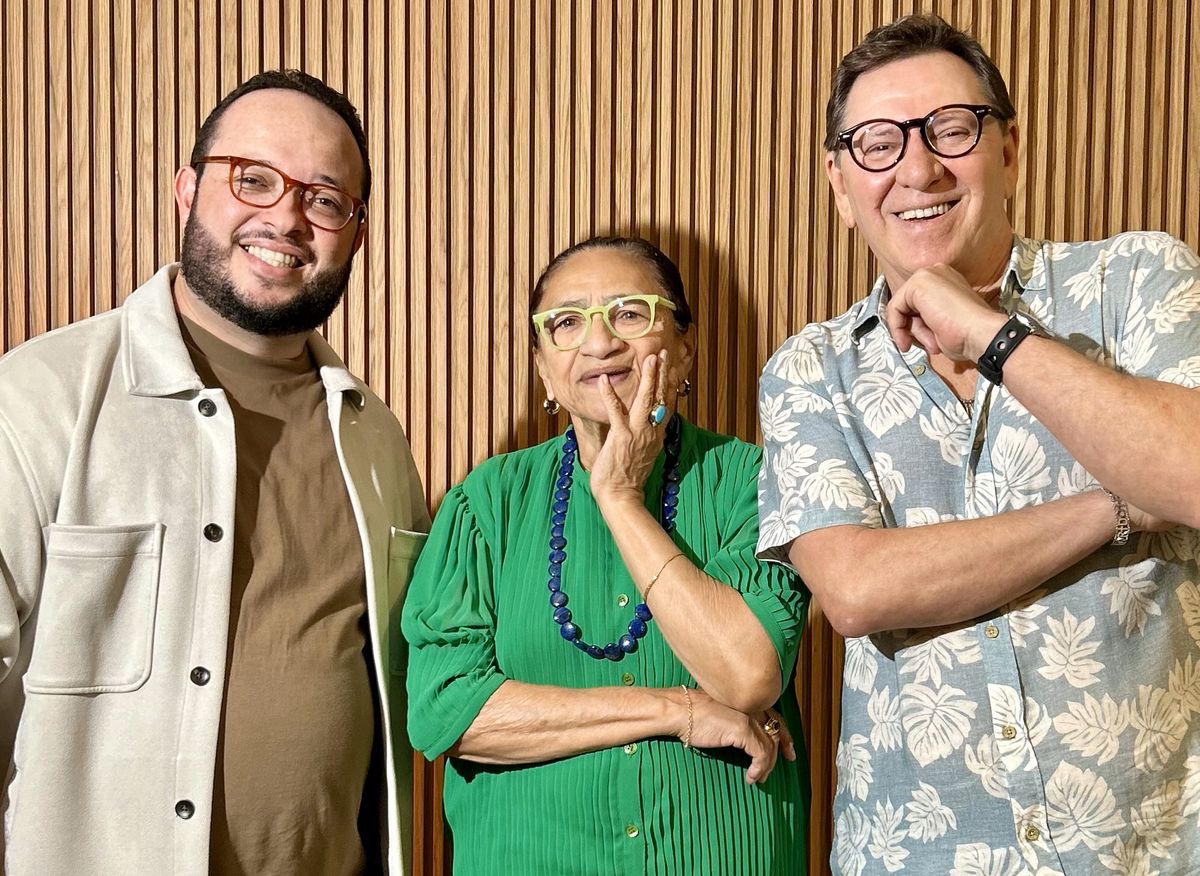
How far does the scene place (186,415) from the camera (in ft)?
7.25

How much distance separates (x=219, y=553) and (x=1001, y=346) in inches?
56.3

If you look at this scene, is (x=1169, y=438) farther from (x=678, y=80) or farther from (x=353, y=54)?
(x=353, y=54)

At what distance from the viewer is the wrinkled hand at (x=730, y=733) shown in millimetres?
2086

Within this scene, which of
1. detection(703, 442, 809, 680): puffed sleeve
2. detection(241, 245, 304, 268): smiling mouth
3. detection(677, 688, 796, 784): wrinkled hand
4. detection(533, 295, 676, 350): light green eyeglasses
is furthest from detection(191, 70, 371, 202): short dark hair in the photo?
detection(677, 688, 796, 784): wrinkled hand

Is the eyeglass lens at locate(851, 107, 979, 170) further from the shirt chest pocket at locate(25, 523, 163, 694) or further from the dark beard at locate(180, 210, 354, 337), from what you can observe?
the shirt chest pocket at locate(25, 523, 163, 694)

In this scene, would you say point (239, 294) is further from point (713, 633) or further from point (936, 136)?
point (936, 136)

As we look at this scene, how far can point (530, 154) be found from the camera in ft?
9.71

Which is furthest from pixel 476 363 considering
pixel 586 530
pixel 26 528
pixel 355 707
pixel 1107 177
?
pixel 1107 177

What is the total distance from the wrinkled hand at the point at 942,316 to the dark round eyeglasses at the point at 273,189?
3.91 feet

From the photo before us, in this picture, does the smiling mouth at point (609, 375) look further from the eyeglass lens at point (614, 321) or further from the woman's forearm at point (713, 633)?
the woman's forearm at point (713, 633)

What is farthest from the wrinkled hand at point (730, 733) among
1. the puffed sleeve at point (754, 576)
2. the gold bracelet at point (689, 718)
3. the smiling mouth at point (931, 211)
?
the smiling mouth at point (931, 211)

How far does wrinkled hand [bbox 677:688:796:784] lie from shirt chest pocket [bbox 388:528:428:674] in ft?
2.09

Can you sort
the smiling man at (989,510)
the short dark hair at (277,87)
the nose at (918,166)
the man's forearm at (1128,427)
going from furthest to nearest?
the short dark hair at (277,87) < the nose at (918,166) < the smiling man at (989,510) < the man's forearm at (1128,427)

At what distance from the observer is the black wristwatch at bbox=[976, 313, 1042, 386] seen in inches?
64.4
